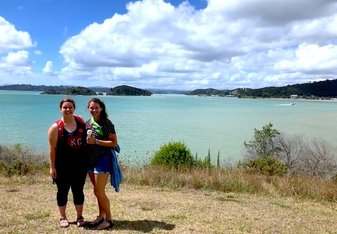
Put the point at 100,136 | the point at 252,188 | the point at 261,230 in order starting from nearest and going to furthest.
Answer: the point at 100,136 < the point at 261,230 < the point at 252,188

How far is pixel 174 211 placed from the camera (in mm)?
7223

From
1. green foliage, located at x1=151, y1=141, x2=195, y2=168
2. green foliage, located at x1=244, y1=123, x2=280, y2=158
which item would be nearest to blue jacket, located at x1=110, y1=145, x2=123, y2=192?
green foliage, located at x1=151, y1=141, x2=195, y2=168

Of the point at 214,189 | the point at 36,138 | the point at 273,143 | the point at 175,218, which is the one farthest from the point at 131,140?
the point at 175,218

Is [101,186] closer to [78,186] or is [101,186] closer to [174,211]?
[78,186]

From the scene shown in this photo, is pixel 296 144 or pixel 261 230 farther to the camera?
pixel 296 144

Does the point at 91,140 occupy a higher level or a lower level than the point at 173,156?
higher

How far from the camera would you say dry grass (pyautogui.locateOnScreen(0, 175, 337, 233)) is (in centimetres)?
625

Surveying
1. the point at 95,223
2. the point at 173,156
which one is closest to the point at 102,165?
the point at 95,223

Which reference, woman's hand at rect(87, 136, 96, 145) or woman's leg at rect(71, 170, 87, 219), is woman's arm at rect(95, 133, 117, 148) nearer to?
woman's hand at rect(87, 136, 96, 145)

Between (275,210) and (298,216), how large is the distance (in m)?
0.48

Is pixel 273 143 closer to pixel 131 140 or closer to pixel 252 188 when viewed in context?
pixel 131 140

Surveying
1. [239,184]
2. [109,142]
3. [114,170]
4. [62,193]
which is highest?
[109,142]

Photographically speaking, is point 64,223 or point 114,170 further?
point 64,223

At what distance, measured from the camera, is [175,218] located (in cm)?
677
